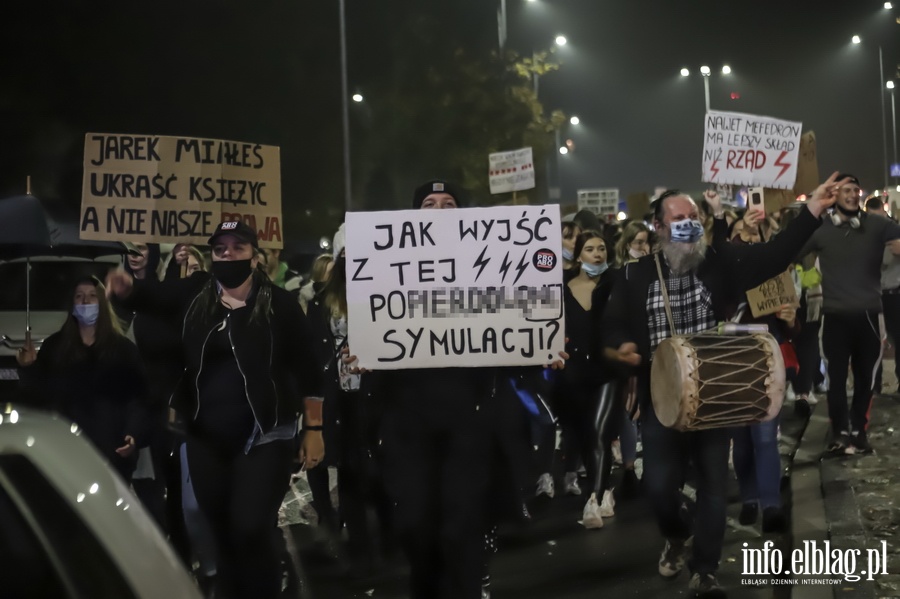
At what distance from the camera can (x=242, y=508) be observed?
536 cm

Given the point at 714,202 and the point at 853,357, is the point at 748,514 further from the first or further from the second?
the point at 853,357

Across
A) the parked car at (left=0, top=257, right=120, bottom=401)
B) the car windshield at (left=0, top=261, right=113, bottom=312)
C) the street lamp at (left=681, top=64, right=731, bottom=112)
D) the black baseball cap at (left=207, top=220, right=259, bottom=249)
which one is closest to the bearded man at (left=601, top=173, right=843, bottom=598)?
the black baseball cap at (left=207, top=220, right=259, bottom=249)

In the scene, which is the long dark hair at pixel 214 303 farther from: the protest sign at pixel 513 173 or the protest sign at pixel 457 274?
the protest sign at pixel 513 173

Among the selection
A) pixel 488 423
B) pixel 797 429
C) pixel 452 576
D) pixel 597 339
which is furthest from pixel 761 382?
pixel 797 429

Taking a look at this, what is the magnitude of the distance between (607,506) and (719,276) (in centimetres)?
279

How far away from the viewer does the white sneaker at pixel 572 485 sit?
952 cm

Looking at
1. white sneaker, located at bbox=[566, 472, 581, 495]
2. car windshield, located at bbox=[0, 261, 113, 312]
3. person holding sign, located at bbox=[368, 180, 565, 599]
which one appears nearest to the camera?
person holding sign, located at bbox=[368, 180, 565, 599]

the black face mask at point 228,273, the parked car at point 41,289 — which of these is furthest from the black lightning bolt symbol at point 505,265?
the parked car at point 41,289

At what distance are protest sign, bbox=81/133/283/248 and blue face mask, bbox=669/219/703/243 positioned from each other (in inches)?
98.1

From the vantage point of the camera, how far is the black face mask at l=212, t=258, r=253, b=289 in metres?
5.66

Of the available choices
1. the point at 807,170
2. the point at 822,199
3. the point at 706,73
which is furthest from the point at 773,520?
the point at 706,73

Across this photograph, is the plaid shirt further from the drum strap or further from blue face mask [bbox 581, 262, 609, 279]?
blue face mask [bbox 581, 262, 609, 279]

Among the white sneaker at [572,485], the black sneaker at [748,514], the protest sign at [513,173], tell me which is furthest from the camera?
the protest sign at [513,173]

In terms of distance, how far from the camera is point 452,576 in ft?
17.3
